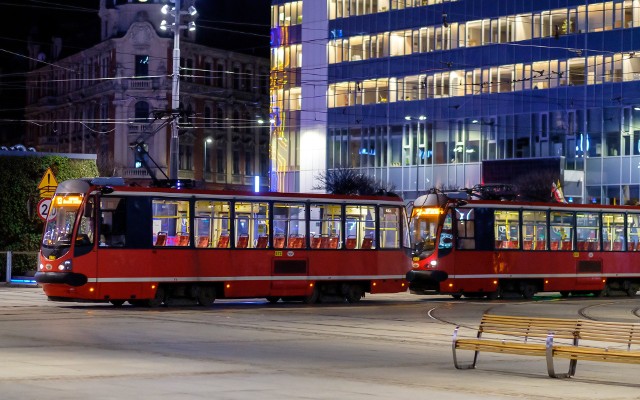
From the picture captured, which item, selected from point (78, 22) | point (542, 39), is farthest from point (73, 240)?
point (78, 22)

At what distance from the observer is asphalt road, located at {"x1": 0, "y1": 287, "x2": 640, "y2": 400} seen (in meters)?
15.2

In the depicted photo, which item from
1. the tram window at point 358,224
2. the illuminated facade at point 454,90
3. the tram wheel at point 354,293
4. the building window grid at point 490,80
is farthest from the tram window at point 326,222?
the building window grid at point 490,80

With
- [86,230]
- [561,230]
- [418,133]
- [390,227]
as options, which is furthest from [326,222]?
[418,133]

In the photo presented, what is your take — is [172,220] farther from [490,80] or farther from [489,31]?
[489,31]

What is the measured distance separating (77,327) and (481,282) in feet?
62.4

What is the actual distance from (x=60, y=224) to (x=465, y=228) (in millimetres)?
14367

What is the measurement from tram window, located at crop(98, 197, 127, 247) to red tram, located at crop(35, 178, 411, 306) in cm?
3

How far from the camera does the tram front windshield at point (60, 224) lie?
31.7m

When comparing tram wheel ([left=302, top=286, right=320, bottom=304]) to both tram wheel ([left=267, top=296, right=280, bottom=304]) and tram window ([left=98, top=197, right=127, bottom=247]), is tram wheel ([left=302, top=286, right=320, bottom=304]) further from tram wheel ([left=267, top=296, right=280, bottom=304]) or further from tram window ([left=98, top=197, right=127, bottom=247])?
tram window ([left=98, top=197, right=127, bottom=247])

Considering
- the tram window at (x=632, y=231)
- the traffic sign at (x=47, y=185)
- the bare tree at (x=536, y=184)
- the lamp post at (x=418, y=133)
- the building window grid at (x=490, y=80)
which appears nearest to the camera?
the traffic sign at (x=47, y=185)

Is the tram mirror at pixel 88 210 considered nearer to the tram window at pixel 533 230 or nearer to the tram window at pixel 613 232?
the tram window at pixel 533 230

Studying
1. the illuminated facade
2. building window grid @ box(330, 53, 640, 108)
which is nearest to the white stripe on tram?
building window grid @ box(330, 53, 640, 108)

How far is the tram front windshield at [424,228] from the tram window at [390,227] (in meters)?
2.07

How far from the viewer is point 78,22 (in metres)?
111
